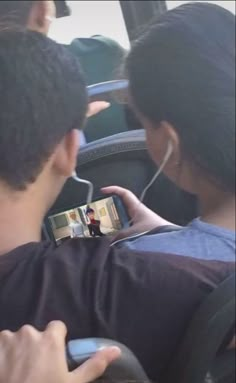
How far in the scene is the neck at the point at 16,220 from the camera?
78 cm

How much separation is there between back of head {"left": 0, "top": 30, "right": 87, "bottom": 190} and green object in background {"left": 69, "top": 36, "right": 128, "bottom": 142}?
0.14 metres

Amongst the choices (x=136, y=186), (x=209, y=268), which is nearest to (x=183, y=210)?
(x=136, y=186)

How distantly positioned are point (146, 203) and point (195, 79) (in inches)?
11.5

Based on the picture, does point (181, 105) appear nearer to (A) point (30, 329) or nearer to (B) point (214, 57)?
(B) point (214, 57)

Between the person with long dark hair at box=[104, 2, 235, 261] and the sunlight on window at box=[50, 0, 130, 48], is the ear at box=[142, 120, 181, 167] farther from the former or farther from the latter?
the sunlight on window at box=[50, 0, 130, 48]

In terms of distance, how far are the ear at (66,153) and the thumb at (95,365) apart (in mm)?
236

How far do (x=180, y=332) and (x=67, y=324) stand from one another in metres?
0.12

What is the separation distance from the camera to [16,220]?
0.79m

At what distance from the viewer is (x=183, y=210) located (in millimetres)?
937

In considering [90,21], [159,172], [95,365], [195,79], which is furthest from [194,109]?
[90,21]

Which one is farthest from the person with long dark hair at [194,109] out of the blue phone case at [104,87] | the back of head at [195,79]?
the blue phone case at [104,87]

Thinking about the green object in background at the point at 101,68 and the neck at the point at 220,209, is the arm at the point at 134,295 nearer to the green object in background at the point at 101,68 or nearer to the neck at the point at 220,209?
the neck at the point at 220,209

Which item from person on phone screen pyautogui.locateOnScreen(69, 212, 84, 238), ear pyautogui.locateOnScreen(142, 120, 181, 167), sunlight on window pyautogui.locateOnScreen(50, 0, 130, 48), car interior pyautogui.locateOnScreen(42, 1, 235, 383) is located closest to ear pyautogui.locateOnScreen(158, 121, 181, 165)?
ear pyautogui.locateOnScreen(142, 120, 181, 167)

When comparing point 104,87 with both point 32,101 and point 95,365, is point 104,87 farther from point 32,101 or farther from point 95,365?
point 95,365
